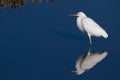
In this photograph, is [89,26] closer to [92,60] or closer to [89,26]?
[89,26]

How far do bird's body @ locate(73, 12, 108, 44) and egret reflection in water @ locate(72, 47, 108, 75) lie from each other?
0.74m

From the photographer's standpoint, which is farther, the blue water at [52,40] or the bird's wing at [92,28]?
the bird's wing at [92,28]

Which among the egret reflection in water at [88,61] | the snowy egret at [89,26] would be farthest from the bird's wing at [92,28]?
the egret reflection in water at [88,61]

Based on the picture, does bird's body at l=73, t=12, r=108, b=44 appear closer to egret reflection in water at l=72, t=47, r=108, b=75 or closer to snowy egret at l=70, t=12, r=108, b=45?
snowy egret at l=70, t=12, r=108, b=45

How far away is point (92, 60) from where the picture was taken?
7027 mm

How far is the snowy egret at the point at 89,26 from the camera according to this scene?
8.15 meters

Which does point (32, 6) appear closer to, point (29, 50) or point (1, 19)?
point (1, 19)

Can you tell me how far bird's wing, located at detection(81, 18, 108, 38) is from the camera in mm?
8127

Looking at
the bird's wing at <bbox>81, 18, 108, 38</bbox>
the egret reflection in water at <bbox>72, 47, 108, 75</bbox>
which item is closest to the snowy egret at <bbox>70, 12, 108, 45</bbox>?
the bird's wing at <bbox>81, 18, 108, 38</bbox>

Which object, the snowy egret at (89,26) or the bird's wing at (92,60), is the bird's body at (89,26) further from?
the bird's wing at (92,60)

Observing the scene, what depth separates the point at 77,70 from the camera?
21.5 ft

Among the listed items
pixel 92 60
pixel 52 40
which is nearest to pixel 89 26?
pixel 52 40

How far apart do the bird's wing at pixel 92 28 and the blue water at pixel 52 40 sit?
0.13m

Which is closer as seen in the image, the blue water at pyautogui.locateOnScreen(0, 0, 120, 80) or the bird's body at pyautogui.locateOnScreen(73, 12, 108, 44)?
the blue water at pyautogui.locateOnScreen(0, 0, 120, 80)
